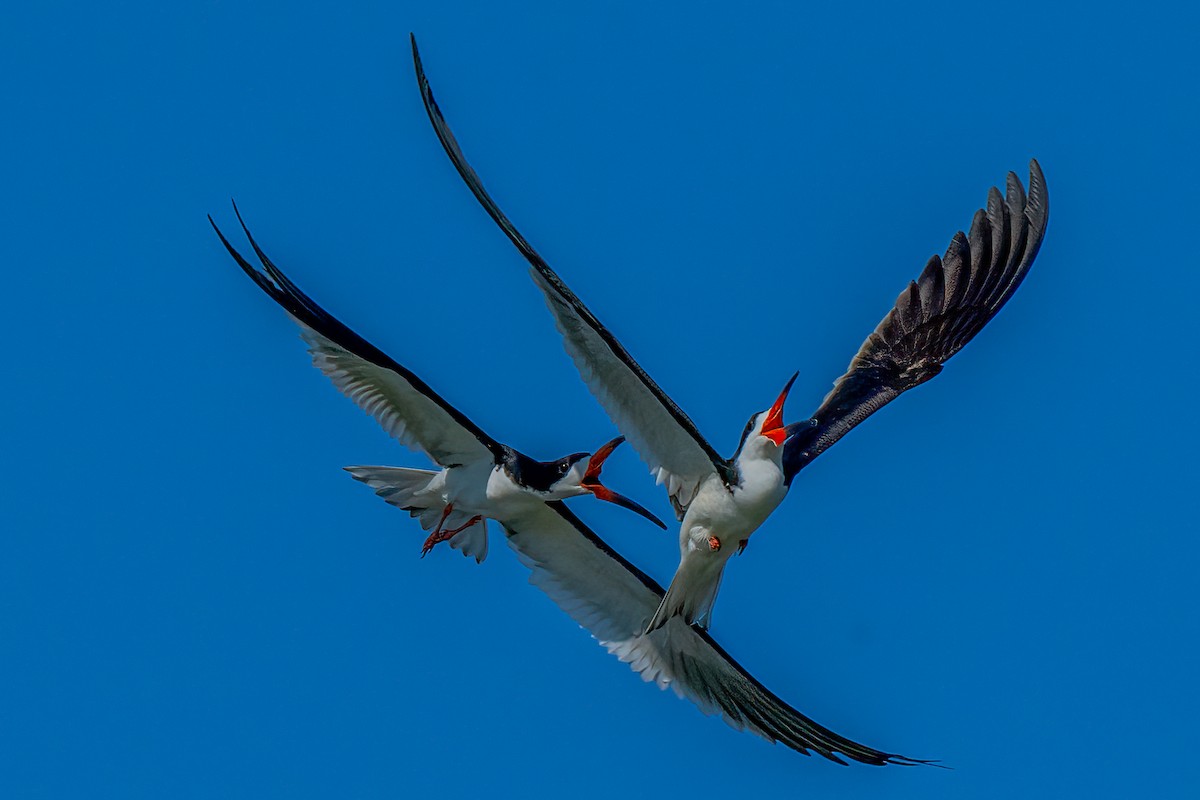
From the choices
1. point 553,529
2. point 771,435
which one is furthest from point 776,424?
point 553,529

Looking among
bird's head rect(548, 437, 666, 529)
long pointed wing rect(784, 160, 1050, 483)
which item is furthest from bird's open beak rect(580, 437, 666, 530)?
long pointed wing rect(784, 160, 1050, 483)

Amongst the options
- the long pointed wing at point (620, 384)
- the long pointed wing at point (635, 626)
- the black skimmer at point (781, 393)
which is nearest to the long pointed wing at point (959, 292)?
A: the black skimmer at point (781, 393)

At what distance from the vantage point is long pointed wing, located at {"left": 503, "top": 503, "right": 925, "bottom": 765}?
1809 centimetres

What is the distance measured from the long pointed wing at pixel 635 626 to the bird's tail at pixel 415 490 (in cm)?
60

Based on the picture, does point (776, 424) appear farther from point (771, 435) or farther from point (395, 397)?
point (395, 397)

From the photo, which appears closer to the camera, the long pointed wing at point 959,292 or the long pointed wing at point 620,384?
the long pointed wing at point 620,384

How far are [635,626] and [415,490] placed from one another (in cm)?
235

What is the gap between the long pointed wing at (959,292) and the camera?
18344 millimetres

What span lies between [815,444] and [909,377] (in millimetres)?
1276

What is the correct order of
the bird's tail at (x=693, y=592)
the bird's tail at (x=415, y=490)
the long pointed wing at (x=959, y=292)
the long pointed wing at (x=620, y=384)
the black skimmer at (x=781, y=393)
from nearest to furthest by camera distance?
the long pointed wing at (x=620, y=384) < the black skimmer at (x=781, y=393) < the bird's tail at (x=693, y=592) < the bird's tail at (x=415, y=490) < the long pointed wing at (x=959, y=292)

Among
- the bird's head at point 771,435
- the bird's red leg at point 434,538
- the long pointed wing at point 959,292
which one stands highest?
the long pointed wing at point 959,292

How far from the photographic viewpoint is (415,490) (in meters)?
18.0

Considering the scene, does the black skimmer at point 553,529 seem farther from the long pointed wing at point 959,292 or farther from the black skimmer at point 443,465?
the long pointed wing at point 959,292

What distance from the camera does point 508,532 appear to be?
18.2 meters
